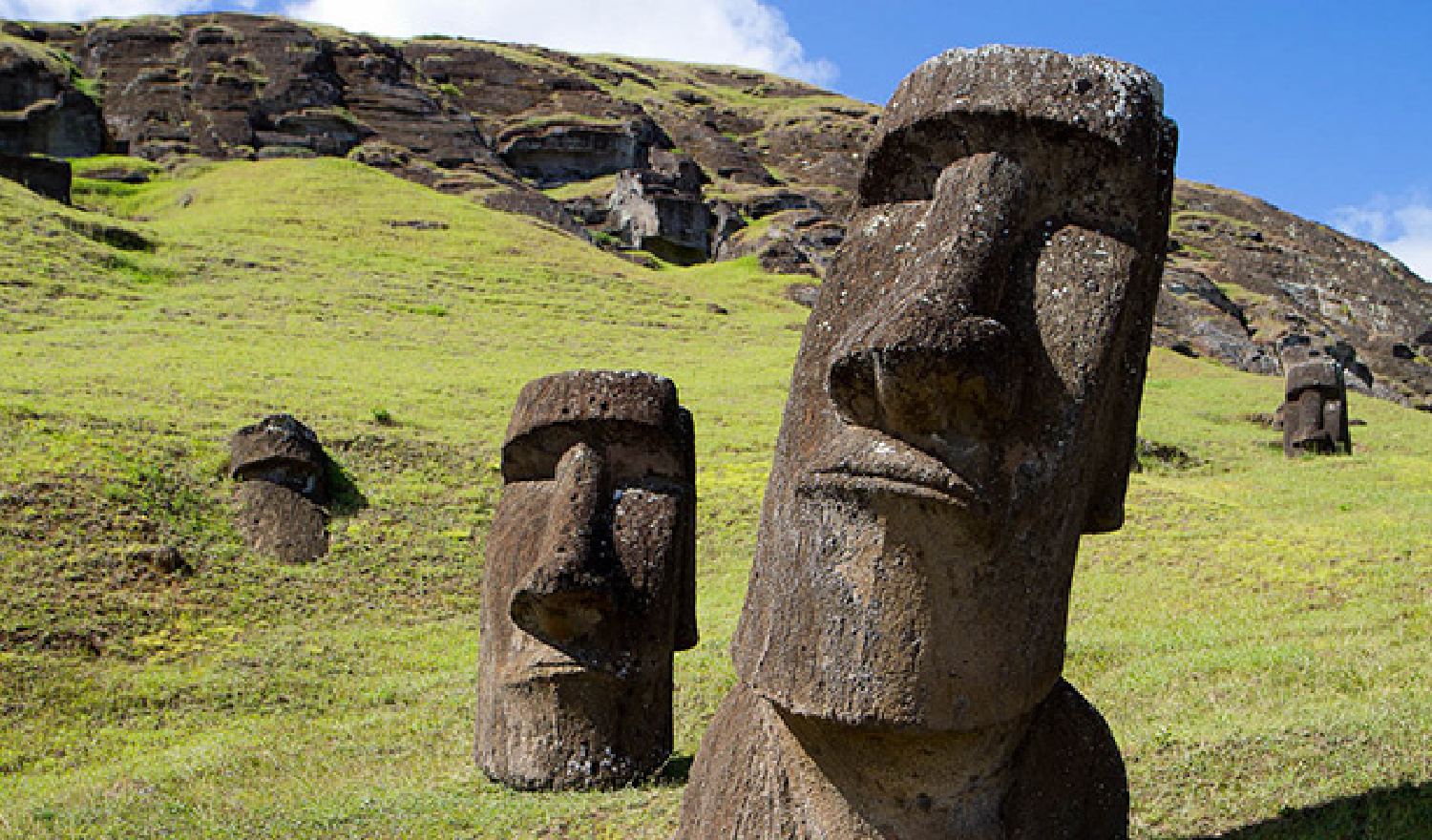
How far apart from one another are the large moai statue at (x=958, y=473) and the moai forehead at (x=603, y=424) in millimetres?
3165

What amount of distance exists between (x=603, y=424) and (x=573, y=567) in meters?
0.88

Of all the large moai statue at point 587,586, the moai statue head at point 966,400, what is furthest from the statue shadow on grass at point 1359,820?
the large moai statue at point 587,586

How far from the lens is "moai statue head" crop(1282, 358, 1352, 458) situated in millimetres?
21438

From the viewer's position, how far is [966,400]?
11.1 ft

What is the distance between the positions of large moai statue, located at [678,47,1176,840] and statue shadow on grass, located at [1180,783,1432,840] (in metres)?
1.05

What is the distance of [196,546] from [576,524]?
7.34 metres

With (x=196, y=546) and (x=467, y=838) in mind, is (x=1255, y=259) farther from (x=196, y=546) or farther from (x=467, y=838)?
(x=467, y=838)

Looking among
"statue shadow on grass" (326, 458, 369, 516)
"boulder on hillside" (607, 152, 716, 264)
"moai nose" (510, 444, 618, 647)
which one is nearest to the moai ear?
"moai nose" (510, 444, 618, 647)

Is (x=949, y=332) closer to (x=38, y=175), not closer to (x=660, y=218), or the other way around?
(x=38, y=175)

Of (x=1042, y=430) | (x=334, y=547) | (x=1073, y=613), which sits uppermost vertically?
(x=1042, y=430)

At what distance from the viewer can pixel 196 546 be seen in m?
12.6

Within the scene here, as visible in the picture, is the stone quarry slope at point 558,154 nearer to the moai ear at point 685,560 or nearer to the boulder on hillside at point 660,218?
the boulder on hillside at point 660,218

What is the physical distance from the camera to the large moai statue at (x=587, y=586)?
6.64 m

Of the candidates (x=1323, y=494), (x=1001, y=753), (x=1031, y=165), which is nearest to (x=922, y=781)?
(x=1001, y=753)
